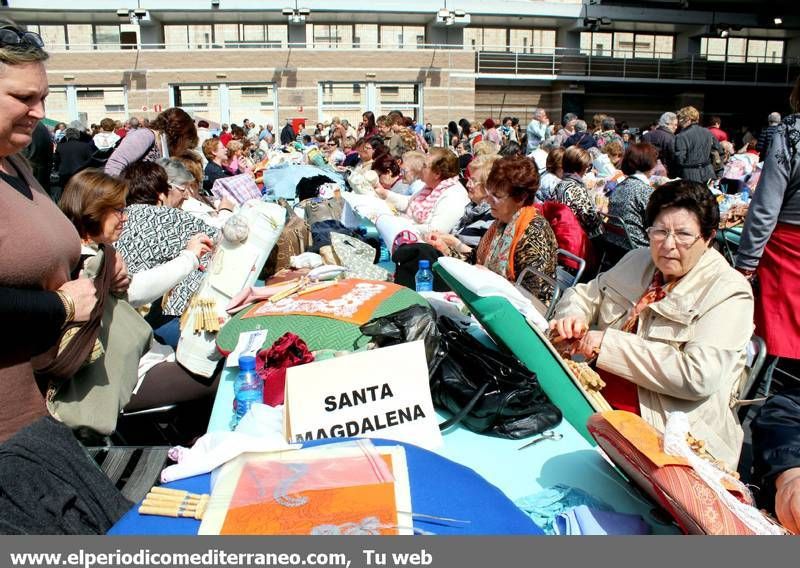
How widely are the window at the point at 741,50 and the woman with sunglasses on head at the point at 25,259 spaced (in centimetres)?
4218

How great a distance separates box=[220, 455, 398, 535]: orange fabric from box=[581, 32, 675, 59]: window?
3931 centimetres

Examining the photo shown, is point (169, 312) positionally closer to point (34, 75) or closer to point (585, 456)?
point (34, 75)

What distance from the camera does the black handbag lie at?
2000mm

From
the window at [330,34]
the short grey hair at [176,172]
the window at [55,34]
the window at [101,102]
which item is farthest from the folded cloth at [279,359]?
the window at [55,34]

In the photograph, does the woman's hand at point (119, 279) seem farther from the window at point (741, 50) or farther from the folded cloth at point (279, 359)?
the window at point (741, 50)

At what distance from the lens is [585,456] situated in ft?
6.19

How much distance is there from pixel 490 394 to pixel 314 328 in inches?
31.9

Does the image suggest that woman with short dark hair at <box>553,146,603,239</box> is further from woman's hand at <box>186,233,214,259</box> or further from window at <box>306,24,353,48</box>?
window at <box>306,24,353,48</box>

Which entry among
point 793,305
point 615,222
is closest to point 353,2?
point 615,222

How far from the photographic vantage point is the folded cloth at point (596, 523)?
1.52 metres

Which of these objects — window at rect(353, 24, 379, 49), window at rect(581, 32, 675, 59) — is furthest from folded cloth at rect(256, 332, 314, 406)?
window at rect(581, 32, 675, 59)

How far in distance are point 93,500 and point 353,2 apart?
35355 mm

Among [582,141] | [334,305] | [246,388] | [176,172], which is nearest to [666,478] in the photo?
[246,388]

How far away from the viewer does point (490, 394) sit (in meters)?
2.03
